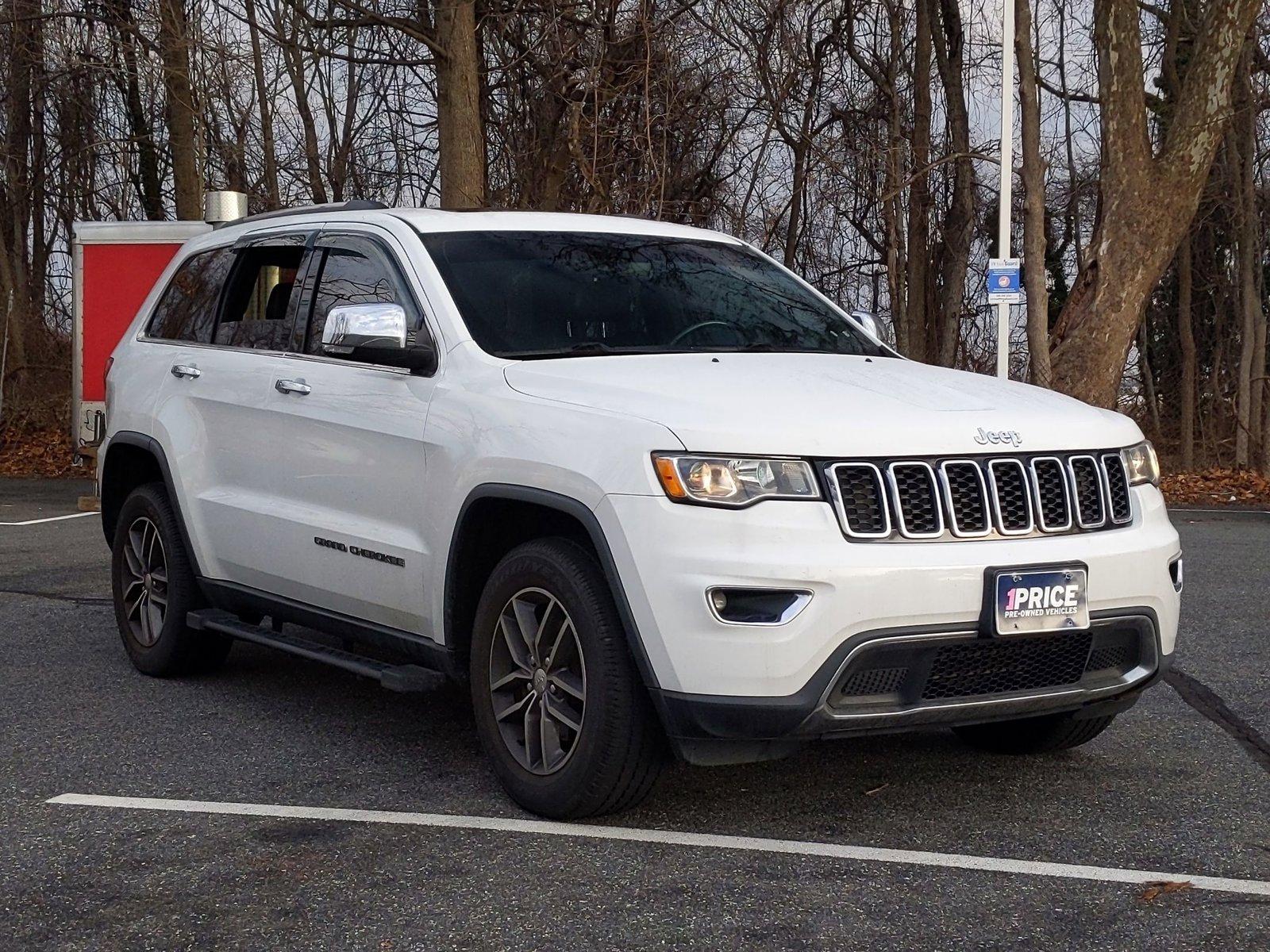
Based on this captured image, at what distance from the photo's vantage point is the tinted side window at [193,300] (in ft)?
22.7

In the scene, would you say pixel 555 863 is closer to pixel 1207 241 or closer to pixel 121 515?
pixel 121 515

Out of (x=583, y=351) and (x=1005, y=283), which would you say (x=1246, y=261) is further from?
(x=583, y=351)

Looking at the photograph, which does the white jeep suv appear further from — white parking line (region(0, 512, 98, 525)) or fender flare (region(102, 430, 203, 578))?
white parking line (region(0, 512, 98, 525))

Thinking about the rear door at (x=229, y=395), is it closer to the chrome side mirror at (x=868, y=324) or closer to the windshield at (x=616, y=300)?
the windshield at (x=616, y=300)

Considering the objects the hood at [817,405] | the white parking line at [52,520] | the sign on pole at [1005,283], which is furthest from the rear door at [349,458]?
the sign on pole at [1005,283]

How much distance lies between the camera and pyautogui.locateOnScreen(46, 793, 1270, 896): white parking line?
4273mm

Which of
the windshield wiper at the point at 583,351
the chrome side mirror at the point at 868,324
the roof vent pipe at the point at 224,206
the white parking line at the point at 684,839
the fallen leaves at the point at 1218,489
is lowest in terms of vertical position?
the fallen leaves at the point at 1218,489

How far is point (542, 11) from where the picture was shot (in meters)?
19.6

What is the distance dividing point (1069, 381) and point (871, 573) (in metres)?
14.6

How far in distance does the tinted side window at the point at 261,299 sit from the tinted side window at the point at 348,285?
0.20m

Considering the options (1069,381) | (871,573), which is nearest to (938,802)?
(871,573)

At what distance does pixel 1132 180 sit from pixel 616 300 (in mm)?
13533

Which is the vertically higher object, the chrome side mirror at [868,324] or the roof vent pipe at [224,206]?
the roof vent pipe at [224,206]

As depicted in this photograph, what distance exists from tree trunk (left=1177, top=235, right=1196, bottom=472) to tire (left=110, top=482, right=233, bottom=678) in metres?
27.4
